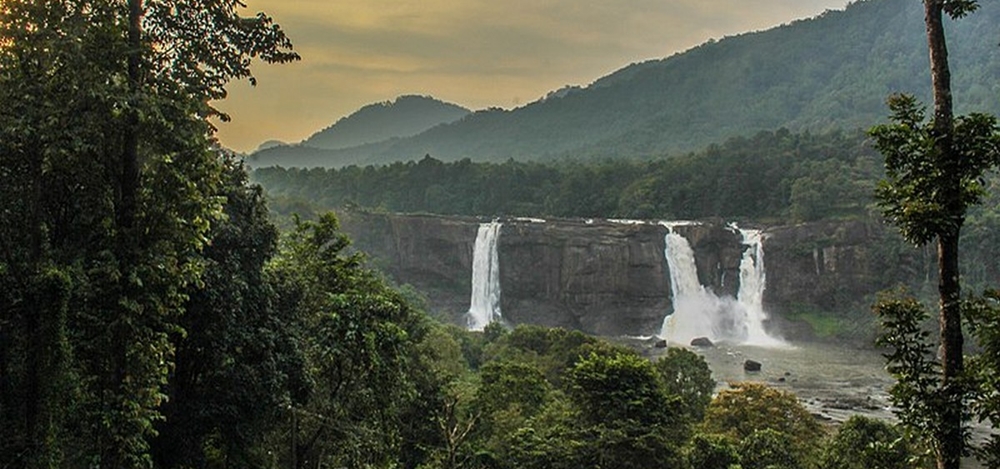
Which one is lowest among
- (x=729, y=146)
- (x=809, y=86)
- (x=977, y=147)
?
(x=977, y=147)

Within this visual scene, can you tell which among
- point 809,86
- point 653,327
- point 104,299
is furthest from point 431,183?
point 809,86

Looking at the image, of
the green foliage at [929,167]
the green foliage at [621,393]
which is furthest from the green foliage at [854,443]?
the green foliage at [929,167]

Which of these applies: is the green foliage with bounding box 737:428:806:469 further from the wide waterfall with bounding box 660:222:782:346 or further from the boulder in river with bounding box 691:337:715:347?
the wide waterfall with bounding box 660:222:782:346

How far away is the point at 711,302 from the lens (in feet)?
181

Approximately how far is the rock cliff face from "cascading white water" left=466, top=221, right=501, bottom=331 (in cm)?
59

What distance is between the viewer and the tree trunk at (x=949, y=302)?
573 cm

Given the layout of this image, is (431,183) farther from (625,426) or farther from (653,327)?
(625,426)

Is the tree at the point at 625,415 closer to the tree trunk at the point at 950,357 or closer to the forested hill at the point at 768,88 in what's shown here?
the tree trunk at the point at 950,357

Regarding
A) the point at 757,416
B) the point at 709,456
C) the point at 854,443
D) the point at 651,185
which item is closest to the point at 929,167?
the point at 709,456

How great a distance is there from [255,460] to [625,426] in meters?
7.54

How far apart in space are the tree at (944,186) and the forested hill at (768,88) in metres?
101

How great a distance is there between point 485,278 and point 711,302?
17844 mm

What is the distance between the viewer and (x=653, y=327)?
53531mm

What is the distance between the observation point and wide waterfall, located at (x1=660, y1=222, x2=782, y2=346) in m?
53.4
